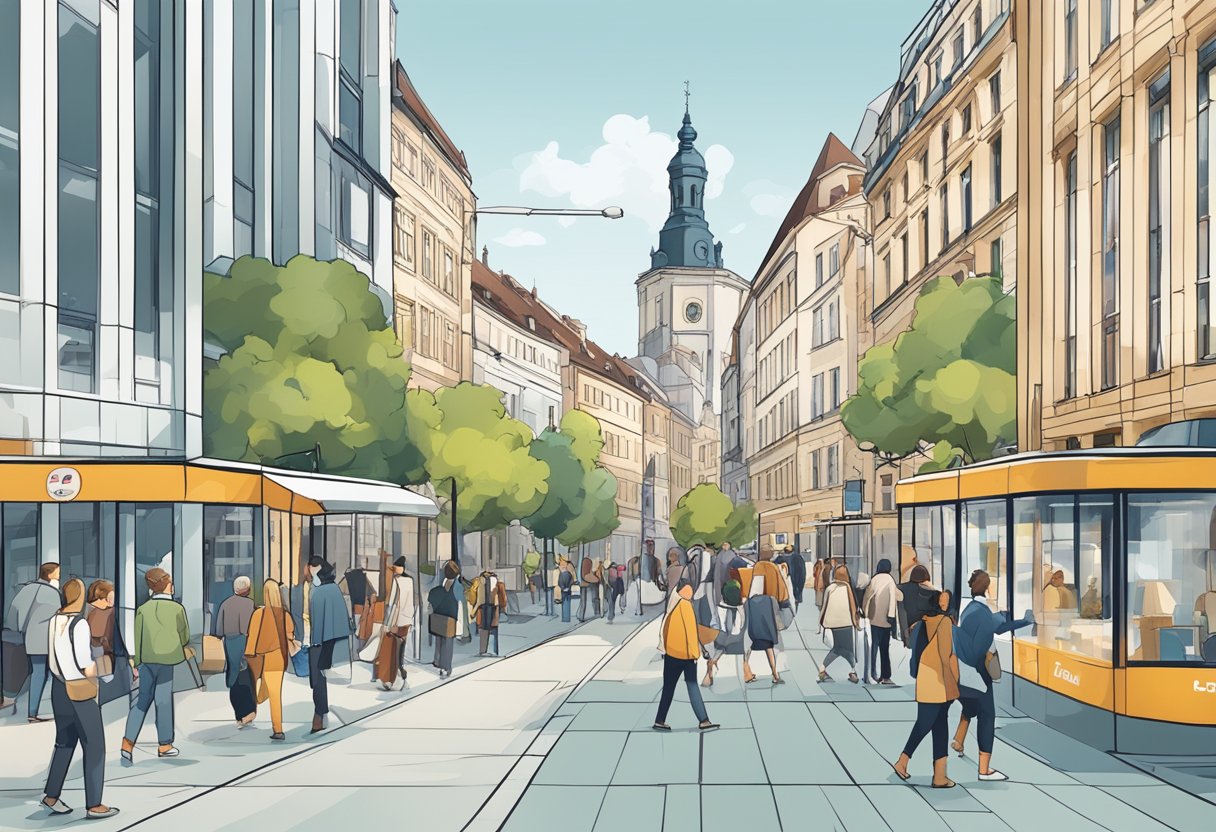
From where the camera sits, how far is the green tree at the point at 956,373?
101 feet

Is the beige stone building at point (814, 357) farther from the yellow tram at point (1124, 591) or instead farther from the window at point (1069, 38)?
the yellow tram at point (1124, 591)

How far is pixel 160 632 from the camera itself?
1316 centimetres

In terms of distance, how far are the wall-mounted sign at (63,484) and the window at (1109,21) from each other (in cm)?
1857

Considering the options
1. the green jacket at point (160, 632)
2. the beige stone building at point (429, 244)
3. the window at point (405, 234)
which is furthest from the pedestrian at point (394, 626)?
the window at point (405, 234)

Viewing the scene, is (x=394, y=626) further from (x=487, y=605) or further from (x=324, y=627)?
(x=487, y=605)

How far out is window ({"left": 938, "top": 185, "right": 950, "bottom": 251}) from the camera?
44688mm

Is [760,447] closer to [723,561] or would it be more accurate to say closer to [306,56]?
[306,56]

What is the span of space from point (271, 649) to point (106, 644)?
1.55 metres

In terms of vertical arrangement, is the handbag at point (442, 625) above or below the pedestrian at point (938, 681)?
below

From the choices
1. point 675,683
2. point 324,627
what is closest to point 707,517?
point 324,627

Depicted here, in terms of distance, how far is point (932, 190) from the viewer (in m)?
46.9

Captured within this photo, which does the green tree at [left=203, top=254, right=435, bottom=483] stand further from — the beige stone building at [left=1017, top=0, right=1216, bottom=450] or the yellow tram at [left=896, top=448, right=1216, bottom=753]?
the beige stone building at [left=1017, top=0, right=1216, bottom=450]

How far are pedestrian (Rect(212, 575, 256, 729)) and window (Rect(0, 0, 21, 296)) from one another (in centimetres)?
620

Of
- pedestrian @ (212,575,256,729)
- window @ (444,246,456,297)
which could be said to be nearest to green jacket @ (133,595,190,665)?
pedestrian @ (212,575,256,729)
